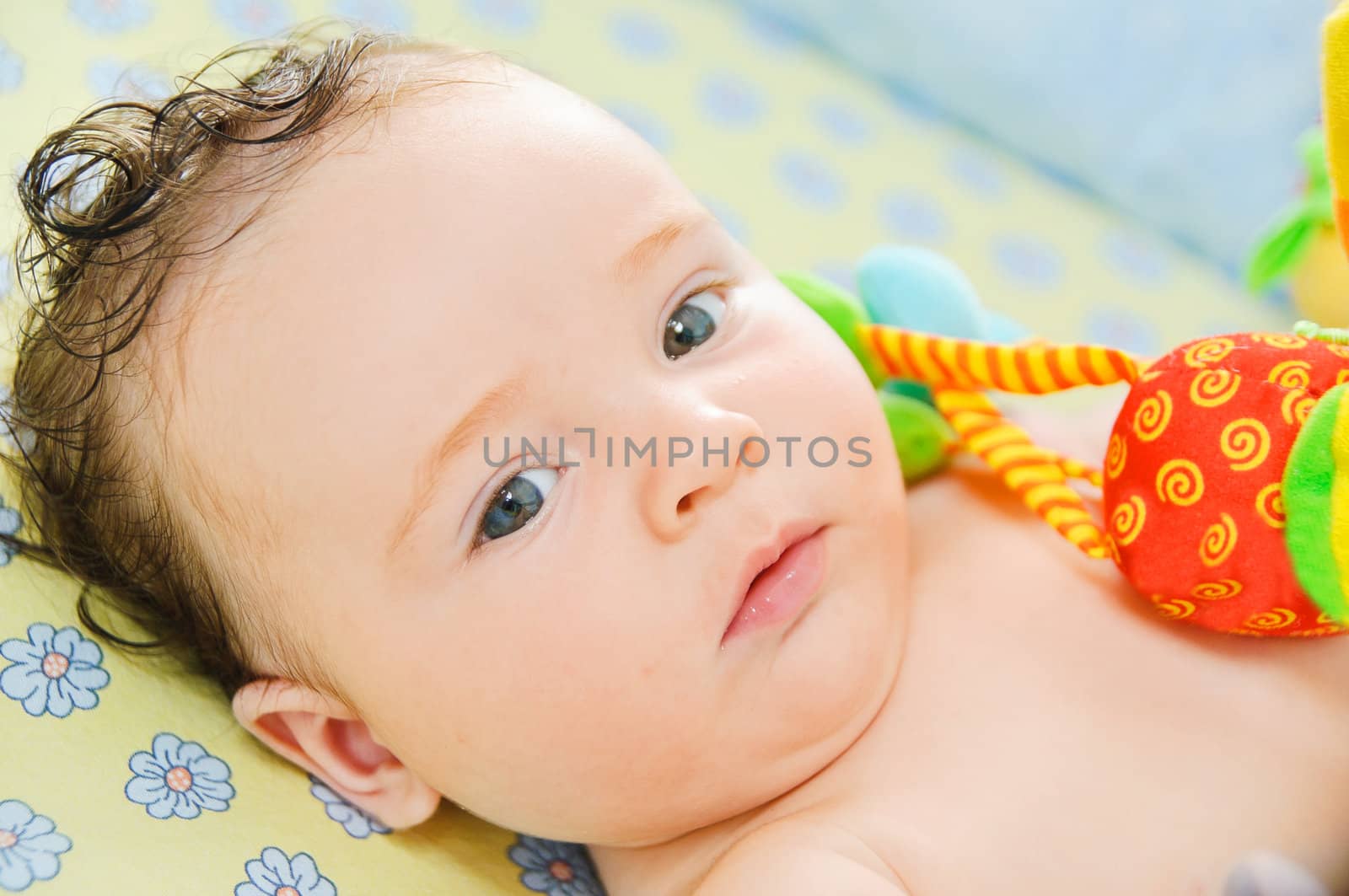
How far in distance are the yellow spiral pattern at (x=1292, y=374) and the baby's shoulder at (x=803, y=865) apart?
1.51ft

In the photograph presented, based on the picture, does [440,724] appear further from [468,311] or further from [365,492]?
[468,311]

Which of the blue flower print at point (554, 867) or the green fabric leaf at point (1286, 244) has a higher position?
the green fabric leaf at point (1286, 244)

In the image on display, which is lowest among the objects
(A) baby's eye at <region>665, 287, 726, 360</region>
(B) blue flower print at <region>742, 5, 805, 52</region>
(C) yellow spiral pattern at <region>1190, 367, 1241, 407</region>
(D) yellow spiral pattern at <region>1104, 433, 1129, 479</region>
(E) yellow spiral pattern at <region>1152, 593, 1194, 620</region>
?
(E) yellow spiral pattern at <region>1152, 593, 1194, 620</region>

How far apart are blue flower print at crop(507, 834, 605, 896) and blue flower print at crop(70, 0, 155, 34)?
1.05 metres

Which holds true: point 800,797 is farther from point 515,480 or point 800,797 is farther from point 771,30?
point 771,30

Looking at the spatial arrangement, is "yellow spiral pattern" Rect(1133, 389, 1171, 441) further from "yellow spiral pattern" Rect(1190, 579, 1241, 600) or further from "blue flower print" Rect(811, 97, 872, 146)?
"blue flower print" Rect(811, 97, 872, 146)

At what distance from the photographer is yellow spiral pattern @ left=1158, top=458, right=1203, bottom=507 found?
35.4 inches

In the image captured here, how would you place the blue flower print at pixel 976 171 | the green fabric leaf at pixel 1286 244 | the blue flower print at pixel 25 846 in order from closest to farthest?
the blue flower print at pixel 25 846, the green fabric leaf at pixel 1286 244, the blue flower print at pixel 976 171

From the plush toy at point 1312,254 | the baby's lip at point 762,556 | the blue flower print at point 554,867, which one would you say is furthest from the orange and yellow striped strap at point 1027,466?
the blue flower print at point 554,867

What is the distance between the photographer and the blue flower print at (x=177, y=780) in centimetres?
93

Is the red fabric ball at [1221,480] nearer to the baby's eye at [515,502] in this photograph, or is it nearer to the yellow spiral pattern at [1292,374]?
the yellow spiral pattern at [1292,374]

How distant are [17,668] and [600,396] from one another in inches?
20.3

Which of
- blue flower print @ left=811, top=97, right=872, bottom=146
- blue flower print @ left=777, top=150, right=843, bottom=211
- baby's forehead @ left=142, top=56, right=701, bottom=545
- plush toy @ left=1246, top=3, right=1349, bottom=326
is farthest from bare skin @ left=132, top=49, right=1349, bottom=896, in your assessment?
blue flower print @ left=811, top=97, right=872, bottom=146

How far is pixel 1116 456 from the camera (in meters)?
0.97
